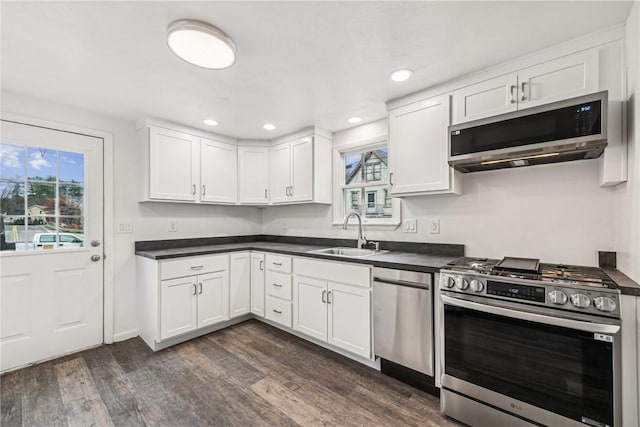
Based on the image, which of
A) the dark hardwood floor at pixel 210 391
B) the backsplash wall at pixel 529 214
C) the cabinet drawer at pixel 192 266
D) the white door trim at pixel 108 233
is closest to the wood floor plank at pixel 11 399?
the dark hardwood floor at pixel 210 391

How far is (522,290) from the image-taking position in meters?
1.50

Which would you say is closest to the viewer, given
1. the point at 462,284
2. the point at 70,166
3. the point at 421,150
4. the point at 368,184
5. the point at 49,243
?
the point at 462,284

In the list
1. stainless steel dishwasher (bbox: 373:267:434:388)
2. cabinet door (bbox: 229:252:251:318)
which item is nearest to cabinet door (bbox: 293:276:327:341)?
stainless steel dishwasher (bbox: 373:267:434:388)

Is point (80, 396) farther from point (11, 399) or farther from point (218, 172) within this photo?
point (218, 172)

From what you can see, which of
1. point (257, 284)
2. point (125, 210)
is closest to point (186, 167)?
point (125, 210)

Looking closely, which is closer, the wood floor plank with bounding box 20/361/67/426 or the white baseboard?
the wood floor plank with bounding box 20/361/67/426

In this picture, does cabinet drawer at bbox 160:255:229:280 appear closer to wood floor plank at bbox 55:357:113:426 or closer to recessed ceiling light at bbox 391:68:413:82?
wood floor plank at bbox 55:357:113:426

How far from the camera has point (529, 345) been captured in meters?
1.49

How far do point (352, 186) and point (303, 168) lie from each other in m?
0.63

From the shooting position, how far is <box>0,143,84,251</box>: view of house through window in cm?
235

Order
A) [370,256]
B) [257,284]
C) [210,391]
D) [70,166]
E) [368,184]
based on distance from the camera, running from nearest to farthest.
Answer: [210,391]
[370,256]
[70,166]
[368,184]
[257,284]

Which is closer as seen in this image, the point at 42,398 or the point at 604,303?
the point at 604,303

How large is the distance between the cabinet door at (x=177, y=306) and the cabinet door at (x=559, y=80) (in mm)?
3217

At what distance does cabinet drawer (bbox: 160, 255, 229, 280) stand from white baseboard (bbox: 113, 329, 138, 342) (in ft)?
2.92
